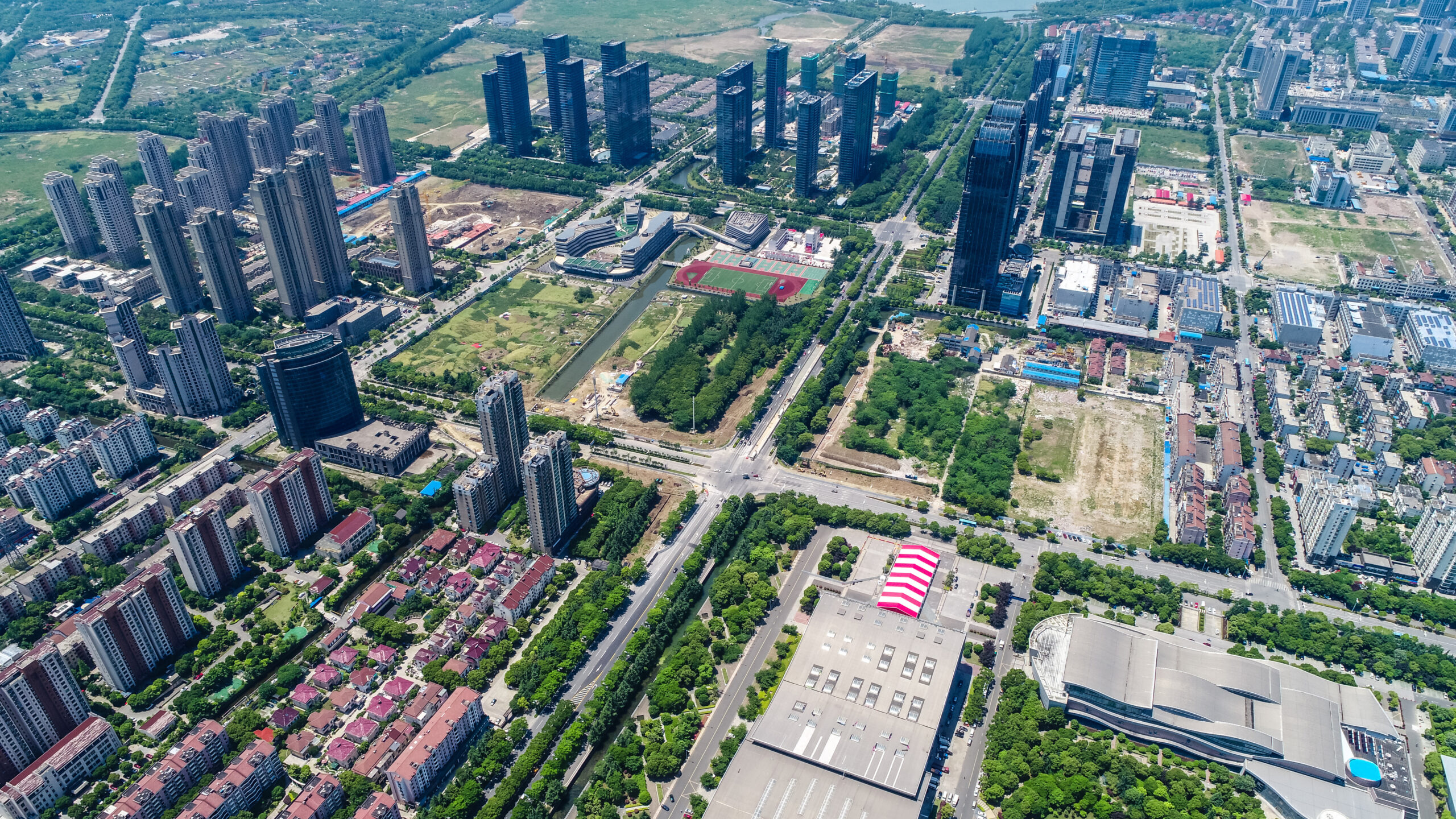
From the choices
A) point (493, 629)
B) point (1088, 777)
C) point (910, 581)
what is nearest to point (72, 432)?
point (493, 629)

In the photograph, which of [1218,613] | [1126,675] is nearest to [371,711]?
[1126,675]

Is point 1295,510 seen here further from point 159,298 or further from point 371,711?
point 159,298

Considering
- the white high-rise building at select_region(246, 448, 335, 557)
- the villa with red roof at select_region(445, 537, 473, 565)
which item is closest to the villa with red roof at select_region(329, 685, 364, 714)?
the villa with red roof at select_region(445, 537, 473, 565)

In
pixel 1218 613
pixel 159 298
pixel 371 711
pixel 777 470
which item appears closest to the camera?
pixel 371 711

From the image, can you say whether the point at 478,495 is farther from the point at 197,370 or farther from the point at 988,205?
the point at 988,205

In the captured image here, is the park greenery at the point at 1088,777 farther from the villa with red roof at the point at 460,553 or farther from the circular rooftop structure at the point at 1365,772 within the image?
the villa with red roof at the point at 460,553
